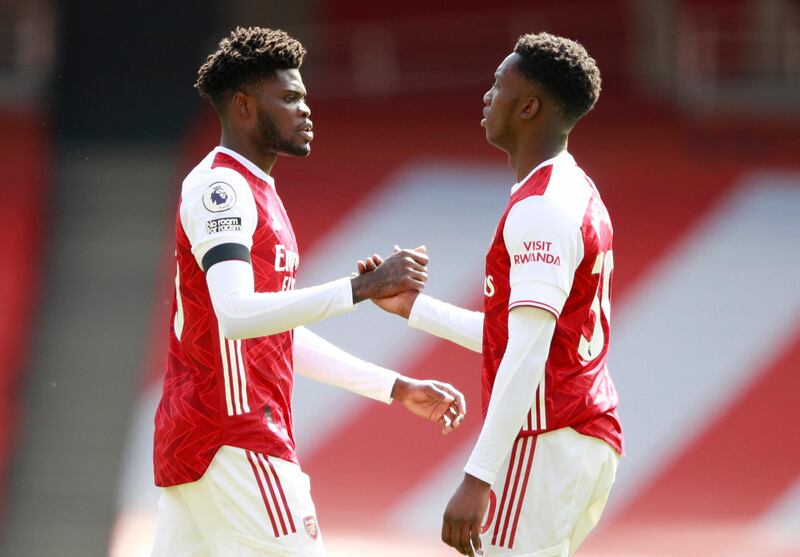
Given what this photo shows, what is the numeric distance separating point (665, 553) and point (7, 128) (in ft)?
24.9

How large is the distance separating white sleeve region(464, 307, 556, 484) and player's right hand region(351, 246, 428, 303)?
44cm

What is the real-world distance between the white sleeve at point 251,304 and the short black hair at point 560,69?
0.88 metres

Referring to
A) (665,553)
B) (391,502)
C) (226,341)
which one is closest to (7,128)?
(391,502)

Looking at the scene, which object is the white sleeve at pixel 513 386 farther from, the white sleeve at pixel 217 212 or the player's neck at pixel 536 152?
the white sleeve at pixel 217 212

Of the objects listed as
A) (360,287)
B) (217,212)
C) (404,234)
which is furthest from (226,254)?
(404,234)

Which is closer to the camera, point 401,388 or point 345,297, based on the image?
point 345,297

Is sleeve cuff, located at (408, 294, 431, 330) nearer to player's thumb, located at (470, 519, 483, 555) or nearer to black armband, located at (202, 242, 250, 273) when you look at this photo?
black armband, located at (202, 242, 250, 273)

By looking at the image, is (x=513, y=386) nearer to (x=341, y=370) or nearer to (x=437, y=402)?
(x=437, y=402)

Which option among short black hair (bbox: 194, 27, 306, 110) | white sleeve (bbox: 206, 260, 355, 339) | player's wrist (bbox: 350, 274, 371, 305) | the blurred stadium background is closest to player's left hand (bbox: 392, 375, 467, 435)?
player's wrist (bbox: 350, 274, 371, 305)

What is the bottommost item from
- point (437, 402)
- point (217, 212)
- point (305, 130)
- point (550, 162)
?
point (437, 402)

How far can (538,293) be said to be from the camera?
11.4 feet

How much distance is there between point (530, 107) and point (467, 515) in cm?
119

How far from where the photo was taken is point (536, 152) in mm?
3797

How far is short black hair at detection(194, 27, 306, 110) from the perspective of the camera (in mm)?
3996
